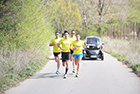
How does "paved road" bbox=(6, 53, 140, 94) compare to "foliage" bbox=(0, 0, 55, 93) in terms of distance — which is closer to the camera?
"paved road" bbox=(6, 53, 140, 94)

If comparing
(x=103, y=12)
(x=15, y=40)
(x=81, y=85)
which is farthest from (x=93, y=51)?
(x=103, y=12)

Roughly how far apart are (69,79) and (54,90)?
7.41 ft

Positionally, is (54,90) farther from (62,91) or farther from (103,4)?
(103,4)

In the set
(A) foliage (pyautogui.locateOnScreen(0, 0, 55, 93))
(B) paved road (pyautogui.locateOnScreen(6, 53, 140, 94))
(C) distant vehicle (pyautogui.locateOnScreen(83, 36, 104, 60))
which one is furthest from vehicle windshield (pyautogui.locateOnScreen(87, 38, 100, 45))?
(B) paved road (pyautogui.locateOnScreen(6, 53, 140, 94))

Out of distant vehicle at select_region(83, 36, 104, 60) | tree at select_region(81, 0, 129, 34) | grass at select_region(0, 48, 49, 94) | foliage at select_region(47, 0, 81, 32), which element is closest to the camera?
grass at select_region(0, 48, 49, 94)

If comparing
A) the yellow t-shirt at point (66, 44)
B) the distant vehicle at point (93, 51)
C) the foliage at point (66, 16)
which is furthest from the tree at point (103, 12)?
the yellow t-shirt at point (66, 44)

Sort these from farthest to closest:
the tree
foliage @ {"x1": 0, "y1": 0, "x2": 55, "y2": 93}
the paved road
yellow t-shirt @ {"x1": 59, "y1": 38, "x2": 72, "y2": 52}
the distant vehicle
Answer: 1. the tree
2. the distant vehicle
3. yellow t-shirt @ {"x1": 59, "y1": 38, "x2": 72, "y2": 52}
4. foliage @ {"x1": 0, "y1": 0, "x2": 55, "y2": 93}
5. the paved road

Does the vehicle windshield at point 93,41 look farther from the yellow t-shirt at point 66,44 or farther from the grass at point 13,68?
the yellow t-shirt at point 66,44

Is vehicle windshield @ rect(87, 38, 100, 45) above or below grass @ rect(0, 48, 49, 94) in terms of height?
above

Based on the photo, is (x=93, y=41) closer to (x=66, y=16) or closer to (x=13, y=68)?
(x=13, y=68)

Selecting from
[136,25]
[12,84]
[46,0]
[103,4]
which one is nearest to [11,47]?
[12,84]

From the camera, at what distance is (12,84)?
922 centimetres

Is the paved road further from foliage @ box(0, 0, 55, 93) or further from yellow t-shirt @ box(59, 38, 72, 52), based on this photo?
yellow t-shirt @ box(59, 38, 72, 52)

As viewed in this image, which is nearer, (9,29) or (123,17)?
(9,29)
